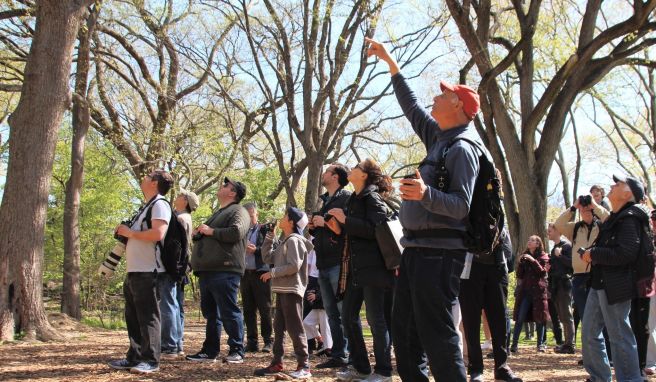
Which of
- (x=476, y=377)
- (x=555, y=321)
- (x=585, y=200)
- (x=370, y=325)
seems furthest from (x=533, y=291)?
(x=370, y=325)

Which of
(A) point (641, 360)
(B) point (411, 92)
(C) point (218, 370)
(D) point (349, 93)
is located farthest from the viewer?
Answer: (D) point (349, 93)

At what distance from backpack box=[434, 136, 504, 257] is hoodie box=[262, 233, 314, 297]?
2.99 metres

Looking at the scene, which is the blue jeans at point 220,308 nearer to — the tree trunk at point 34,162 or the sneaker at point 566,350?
the tree trunk at point 34,162

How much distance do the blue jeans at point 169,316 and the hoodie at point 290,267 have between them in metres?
1.77

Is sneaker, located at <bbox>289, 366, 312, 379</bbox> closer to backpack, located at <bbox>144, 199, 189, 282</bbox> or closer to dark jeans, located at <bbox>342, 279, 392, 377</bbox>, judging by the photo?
dark jeans, located at <bbox>342, 279, 392, 377</bbox>

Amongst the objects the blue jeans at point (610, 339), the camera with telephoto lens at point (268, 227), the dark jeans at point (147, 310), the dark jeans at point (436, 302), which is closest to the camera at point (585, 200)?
the blue jeans at point (610, 339)

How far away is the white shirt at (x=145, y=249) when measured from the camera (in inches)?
265

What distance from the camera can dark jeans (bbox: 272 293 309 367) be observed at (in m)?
6.73

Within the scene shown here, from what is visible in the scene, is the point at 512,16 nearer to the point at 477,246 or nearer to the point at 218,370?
the point at 218,370

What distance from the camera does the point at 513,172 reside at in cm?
1541

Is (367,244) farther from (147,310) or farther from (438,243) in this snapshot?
(438,243)

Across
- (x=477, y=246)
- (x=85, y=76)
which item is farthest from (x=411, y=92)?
(x=85, y=76)

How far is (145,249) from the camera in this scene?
677cm

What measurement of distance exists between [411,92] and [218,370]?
12.8ft
